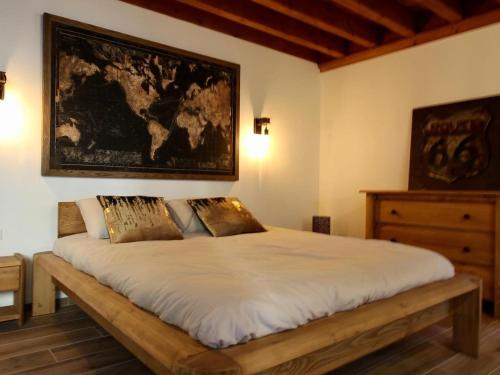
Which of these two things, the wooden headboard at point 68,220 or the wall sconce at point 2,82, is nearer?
the wall sconce at point 2,82

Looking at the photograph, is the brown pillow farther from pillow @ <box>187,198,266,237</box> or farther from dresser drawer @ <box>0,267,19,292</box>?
dresser drawer @ <box>0,267,19,292</box>

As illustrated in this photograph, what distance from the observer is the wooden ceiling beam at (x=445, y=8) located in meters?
3.07

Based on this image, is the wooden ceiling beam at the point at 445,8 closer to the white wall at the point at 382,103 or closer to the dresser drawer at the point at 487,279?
the white wall at the point at 382,103

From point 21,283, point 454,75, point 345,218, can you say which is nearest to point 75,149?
point 21,283

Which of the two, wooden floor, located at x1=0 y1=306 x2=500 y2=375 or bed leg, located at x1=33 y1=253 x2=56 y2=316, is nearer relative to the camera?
wooden floor, located at x1=0 y1=306 x2=500 y2=375

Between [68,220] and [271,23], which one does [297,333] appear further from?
[271,23]

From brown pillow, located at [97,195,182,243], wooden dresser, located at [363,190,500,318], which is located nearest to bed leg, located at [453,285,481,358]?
wooden dresser, located at [363,190,500,318]

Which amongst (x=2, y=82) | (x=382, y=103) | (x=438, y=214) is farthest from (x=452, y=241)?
(x=2, y=82)

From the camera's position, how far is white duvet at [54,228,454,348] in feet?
4.02

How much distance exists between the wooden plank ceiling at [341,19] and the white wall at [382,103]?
125mm

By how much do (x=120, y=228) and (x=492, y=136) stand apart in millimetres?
3017

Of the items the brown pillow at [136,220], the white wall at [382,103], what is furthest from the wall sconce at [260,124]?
the brown pillow at [136,220]

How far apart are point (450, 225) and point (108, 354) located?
2540 millimetres

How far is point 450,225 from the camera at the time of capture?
2.91 metres
